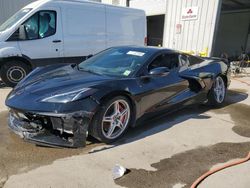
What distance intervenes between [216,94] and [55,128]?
11.6 ft

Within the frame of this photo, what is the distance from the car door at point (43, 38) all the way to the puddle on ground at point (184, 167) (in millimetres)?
4891

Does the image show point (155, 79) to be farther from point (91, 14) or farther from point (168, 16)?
point (168, 16)

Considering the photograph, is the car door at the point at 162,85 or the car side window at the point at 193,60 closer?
the car door at the point at 162,85

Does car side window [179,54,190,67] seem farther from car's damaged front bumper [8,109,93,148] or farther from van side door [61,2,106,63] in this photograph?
van side door [61,2,106,63]

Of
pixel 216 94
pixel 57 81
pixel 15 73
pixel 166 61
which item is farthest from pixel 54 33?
pixel 216 94

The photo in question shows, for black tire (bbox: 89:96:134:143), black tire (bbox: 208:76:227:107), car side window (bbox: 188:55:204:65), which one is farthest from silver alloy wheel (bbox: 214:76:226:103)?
black tire (bbox: 89:96:134:143)

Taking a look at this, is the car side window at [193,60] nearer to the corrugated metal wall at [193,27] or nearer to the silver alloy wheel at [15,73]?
the silver alloy wheel at [15,73]

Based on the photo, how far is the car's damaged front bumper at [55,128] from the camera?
Answer: 3062 mm

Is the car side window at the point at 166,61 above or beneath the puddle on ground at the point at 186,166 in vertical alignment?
above

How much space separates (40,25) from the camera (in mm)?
6898

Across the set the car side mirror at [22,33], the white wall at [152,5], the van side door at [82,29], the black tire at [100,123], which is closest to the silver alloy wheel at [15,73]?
the car side mirror at [22,33]

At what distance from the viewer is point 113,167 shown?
2986 millimetres

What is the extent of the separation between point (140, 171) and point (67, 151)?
95cm

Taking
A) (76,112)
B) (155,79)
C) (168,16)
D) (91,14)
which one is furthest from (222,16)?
(76,112)
